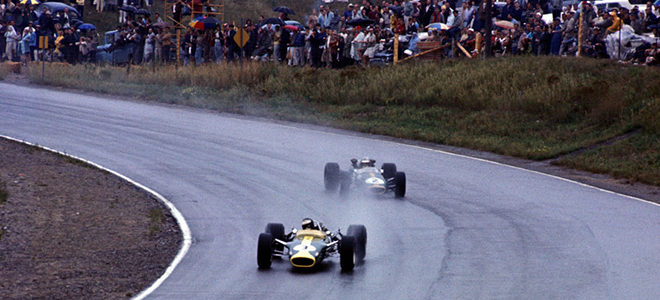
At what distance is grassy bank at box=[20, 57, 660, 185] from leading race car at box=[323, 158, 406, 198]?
681 centimetres

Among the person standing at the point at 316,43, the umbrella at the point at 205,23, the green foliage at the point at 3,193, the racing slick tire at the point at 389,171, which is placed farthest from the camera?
the umbrella at the point at 205,23

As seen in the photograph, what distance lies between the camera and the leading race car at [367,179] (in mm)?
16984

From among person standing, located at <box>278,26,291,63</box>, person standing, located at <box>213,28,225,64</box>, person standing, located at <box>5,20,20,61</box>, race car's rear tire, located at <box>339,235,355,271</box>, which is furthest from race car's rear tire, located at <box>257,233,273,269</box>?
person standing, located at <box>5,20,20,61</box>

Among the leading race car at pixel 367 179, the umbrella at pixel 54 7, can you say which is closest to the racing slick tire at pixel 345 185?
the leading race car at pixel 367 179

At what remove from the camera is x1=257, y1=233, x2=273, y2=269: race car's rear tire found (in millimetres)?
11594

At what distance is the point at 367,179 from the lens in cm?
1705

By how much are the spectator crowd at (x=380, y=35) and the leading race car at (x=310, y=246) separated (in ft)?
60.2

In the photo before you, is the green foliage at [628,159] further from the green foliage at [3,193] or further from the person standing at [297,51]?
the person standing at [297,51]

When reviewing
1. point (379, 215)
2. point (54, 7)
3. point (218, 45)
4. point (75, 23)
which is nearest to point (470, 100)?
point (218, 45)

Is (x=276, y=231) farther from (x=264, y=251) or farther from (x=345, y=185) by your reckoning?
(x=345, y=185)

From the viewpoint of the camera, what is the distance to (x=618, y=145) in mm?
23547

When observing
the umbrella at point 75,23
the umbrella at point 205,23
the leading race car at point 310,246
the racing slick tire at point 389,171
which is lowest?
the leading race car at point 310,246

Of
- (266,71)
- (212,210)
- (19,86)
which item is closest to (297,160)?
(212,210)

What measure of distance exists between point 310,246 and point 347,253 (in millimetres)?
525
